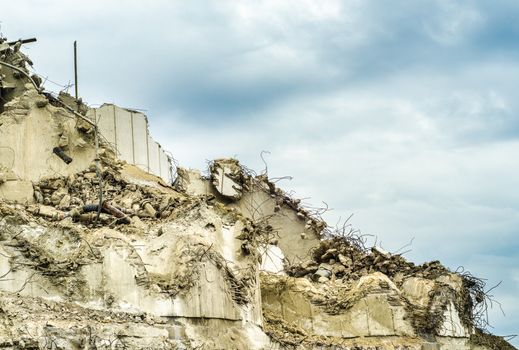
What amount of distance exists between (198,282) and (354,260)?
6649mm

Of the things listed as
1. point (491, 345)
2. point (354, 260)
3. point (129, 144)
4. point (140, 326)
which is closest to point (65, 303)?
point (140, 326)

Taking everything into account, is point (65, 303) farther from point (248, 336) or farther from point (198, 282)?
point (248, 336)

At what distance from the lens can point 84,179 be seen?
2103 cm

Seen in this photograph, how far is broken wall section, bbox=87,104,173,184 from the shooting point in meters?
23.2

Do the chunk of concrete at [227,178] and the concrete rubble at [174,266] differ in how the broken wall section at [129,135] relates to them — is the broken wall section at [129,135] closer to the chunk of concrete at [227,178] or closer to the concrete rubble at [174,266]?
the concrete rubble at [174,266]

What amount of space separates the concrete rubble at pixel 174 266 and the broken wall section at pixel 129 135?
32cm

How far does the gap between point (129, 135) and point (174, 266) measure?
5.18 m

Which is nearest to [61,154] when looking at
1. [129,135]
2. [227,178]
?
[129,135]

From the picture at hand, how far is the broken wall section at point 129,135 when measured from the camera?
23.2 meters

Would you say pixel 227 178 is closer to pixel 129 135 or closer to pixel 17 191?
pixel 129 135

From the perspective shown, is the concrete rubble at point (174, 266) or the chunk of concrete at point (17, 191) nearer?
the concrete rubble at point (174, 266)

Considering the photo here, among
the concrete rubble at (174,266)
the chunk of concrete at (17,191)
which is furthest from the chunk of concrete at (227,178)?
the chunk of concrete at (17,191)

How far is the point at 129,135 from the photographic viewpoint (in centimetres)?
2373

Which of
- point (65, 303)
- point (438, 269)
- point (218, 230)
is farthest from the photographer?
point (438, 269)
